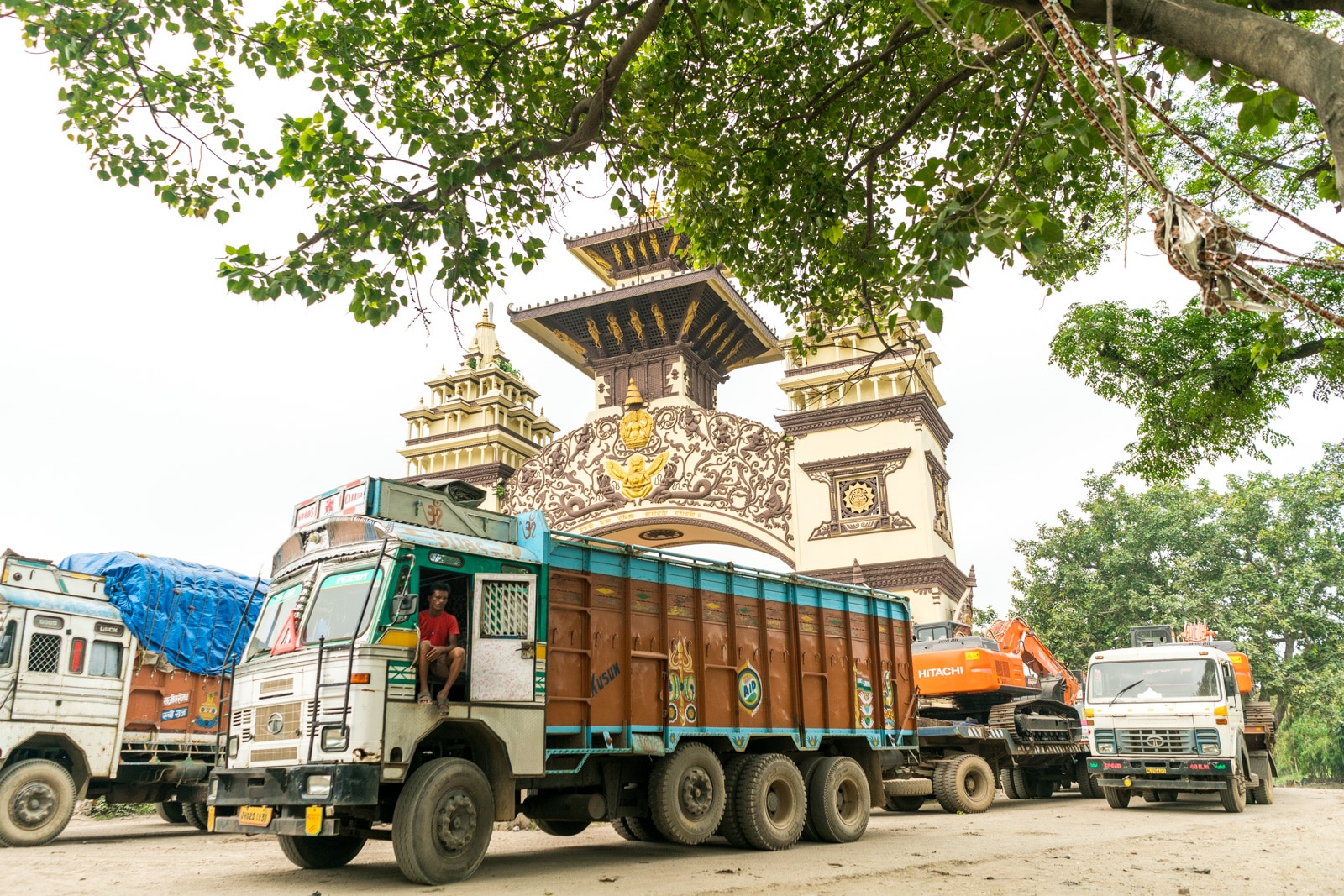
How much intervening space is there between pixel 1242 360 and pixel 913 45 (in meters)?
6.71

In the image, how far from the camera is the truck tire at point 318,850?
844cm

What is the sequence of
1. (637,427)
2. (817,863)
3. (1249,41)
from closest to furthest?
(1249,41) < (817,863) < (637,427)

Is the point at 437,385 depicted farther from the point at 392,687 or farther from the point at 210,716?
the point at 392,687

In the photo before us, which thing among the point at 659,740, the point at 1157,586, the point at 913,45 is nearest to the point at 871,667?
the point at 659,740

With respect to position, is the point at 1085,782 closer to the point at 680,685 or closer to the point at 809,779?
the point at 809,779

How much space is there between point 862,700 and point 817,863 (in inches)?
126

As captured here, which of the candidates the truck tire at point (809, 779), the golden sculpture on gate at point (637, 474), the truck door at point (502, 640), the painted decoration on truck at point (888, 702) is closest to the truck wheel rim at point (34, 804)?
the truck door at point (502, 640)

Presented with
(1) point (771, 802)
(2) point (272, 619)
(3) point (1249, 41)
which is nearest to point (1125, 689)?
(1) point (771, 802)

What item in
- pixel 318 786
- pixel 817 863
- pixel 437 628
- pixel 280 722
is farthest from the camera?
pixel 817 863

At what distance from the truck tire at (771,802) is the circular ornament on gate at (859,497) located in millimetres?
13322

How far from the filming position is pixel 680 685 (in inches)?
380

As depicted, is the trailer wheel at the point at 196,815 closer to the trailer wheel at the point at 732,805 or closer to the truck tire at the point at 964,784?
the trailer wheel at the point at 732,805

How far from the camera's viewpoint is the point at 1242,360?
13305 millimetres

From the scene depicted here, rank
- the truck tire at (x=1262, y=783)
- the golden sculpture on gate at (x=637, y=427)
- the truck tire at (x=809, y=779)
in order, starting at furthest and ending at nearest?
the golden sculpture on gate at (x=637, y=427) → the truck tire at (x=1262, y=783) → the truck tire at (x=809, y=779)
